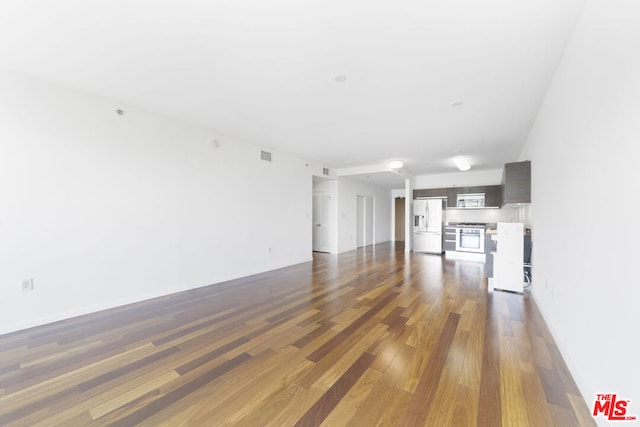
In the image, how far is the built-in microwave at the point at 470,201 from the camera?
7.77 meters

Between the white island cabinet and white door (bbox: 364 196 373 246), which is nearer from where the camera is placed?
the white island cabinet

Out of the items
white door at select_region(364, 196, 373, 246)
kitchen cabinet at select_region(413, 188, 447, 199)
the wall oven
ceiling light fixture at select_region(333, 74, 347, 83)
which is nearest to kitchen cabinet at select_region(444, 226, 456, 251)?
the wall oven

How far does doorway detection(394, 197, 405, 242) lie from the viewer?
11.3 meters

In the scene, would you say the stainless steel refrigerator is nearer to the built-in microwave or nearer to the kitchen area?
the kitchen area

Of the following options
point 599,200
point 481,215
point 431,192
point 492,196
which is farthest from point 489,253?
point 431,192

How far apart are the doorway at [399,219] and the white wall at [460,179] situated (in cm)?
236

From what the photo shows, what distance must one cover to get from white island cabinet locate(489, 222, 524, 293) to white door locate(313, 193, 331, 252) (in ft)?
15.3

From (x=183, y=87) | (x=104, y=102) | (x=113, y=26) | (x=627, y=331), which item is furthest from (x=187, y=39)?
(x=627, y=331)

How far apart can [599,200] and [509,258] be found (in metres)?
2.87

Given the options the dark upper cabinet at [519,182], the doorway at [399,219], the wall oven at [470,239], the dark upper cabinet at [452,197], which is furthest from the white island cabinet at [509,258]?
the doorway at [399,219]

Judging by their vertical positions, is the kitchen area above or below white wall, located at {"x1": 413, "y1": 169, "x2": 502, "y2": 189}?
below

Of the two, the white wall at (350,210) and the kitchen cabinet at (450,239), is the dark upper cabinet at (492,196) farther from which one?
the white wall at (350,210)

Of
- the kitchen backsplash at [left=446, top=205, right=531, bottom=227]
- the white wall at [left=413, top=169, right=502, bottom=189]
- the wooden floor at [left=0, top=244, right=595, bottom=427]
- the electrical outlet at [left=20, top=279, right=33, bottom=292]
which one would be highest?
the white wall at [left=413, top=169, right=502, bottom=189]

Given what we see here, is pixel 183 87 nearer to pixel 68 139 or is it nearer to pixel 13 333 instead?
pixel 68 139
